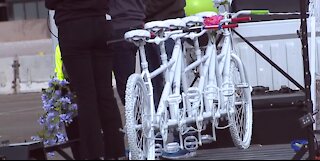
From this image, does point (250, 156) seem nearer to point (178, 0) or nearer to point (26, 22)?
point (178, 0)

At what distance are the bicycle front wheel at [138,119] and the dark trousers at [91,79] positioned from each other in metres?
0.12

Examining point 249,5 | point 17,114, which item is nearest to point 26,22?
point 17,114

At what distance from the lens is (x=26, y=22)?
833 inches

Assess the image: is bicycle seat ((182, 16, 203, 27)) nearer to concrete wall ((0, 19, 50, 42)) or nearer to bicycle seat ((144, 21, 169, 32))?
bicycle seat ((144, 21, 169, 32))

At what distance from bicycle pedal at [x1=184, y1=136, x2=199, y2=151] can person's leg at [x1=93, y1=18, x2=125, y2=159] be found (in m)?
0.66

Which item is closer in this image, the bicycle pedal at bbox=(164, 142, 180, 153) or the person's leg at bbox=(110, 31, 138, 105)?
the bicycle pedal at bbox=(164, 142, 180, 153)

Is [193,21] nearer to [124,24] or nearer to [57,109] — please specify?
[124,24]

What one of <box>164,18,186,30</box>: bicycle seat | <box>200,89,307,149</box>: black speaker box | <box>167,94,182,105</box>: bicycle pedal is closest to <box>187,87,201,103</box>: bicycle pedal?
<box>167,94,182,105</box>: bicycle pedal

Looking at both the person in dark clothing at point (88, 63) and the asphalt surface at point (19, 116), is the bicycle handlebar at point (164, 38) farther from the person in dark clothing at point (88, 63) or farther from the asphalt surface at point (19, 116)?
the asphalt surface at point (19, 116)

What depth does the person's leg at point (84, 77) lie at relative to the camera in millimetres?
4965

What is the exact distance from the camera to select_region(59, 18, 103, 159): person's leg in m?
4.96

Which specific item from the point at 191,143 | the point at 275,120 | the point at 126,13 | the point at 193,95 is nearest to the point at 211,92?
the point at 193,95

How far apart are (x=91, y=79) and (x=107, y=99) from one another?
212mm

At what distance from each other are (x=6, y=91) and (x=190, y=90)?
35.5 ft
